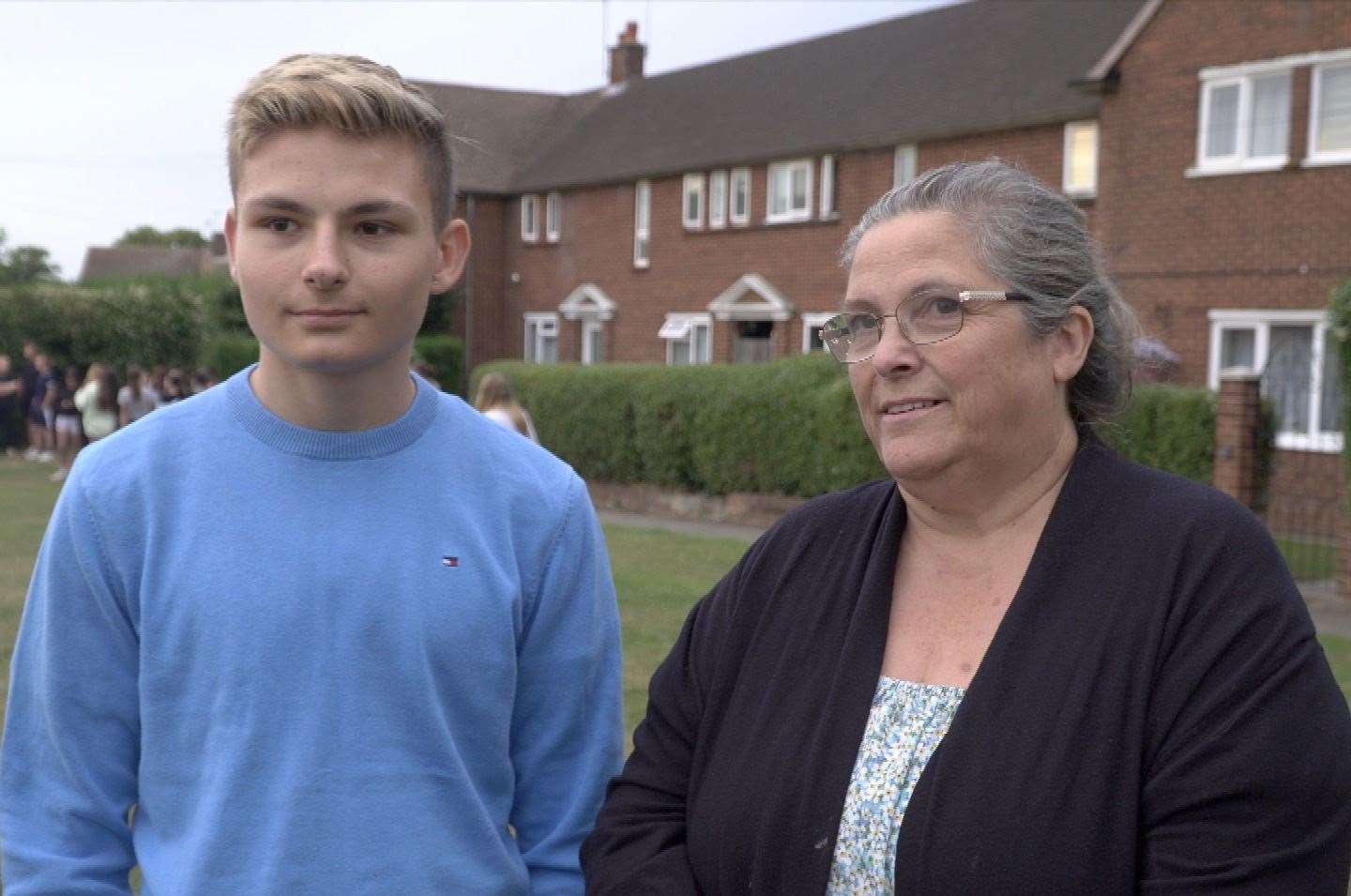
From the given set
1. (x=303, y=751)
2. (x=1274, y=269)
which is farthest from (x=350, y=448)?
(x=1274, y=269)

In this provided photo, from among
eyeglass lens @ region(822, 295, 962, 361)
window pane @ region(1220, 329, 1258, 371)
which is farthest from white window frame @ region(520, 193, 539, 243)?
eyeglass lens @ region(822, 295, 962, 361)

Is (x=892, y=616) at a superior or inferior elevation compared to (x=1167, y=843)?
superior

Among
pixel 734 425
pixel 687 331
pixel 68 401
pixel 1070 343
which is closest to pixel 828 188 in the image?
pixel 687 331

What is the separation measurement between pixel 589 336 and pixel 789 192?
8.30 m

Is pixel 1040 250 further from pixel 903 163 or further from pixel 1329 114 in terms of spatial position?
pixel 903 163

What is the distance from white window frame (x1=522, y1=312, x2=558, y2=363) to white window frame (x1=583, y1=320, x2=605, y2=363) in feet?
4.01

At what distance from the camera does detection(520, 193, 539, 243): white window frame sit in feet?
122

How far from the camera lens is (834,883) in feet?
7.48

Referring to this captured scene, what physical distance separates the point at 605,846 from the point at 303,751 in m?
0.58

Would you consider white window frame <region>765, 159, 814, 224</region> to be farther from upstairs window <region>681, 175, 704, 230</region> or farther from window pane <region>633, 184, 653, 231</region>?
window pane <region>633, 184, 653, 231</region>

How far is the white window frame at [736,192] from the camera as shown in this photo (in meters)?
29.8

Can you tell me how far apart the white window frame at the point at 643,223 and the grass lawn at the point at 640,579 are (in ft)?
51.6

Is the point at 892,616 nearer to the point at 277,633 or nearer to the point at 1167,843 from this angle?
the point at 1167,843

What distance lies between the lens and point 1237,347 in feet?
64.4
